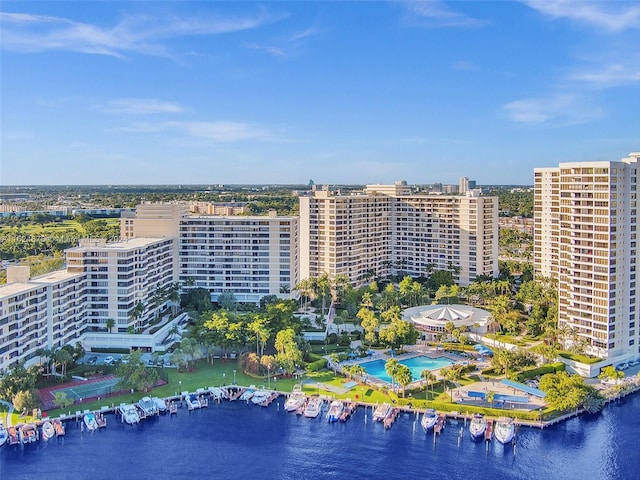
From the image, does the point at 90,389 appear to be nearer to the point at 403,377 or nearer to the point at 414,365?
the point at 403,377

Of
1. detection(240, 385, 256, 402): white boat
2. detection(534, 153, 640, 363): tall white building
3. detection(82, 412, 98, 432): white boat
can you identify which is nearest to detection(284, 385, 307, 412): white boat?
detection(240, 385, 256, 402): white boat

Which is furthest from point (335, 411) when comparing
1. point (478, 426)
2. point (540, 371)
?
point (540, 371)

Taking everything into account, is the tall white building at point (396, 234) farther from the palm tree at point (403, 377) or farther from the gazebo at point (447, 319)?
the palm tree at point (403, 377)

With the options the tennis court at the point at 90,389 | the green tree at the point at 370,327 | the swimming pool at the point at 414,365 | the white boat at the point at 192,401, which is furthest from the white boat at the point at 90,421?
the green tree at the point at 370,327

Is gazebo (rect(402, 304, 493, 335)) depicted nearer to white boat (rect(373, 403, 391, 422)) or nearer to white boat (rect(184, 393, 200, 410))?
white boat (rect(373, 403, 391, 422))

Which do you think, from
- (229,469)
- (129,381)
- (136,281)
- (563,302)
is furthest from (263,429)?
(563,302)

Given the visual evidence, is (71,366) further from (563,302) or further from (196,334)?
(563,302)
